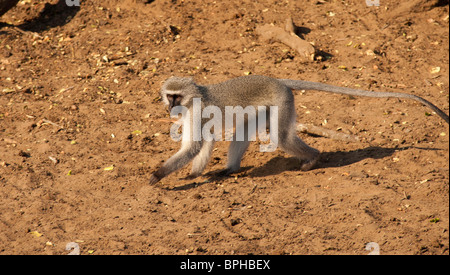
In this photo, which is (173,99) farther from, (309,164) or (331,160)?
(331,160)

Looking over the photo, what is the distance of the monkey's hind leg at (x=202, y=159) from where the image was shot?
689 cm

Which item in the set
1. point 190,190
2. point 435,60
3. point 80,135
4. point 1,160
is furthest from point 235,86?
point 435,60

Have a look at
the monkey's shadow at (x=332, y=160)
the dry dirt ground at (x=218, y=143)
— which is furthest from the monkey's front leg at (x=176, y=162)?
the monkey's shadow at (x=332, y=160)

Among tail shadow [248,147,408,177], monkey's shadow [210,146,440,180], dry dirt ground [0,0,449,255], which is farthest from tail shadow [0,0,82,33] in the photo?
tail shadow [248,147,408,177]

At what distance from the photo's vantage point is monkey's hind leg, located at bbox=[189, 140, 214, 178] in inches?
271

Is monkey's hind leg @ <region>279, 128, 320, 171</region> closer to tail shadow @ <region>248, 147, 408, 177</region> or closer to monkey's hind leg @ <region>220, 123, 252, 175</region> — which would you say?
tail shadow @ <region>248, 147, 408, 177</region>

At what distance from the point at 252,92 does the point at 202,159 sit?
1.12 meters

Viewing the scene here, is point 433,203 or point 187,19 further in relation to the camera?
point 187,19

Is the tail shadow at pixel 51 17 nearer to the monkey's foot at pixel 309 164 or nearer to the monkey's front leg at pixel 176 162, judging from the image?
the monkey's front leg at pixel 176 162

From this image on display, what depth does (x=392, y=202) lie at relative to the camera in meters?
5.93

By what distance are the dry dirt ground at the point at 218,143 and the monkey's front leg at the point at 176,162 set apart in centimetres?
18

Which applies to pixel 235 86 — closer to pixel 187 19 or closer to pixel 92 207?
pixel 92 207

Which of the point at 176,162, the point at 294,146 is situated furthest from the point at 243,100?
the point at 176,162

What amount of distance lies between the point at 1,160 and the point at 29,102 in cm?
187
